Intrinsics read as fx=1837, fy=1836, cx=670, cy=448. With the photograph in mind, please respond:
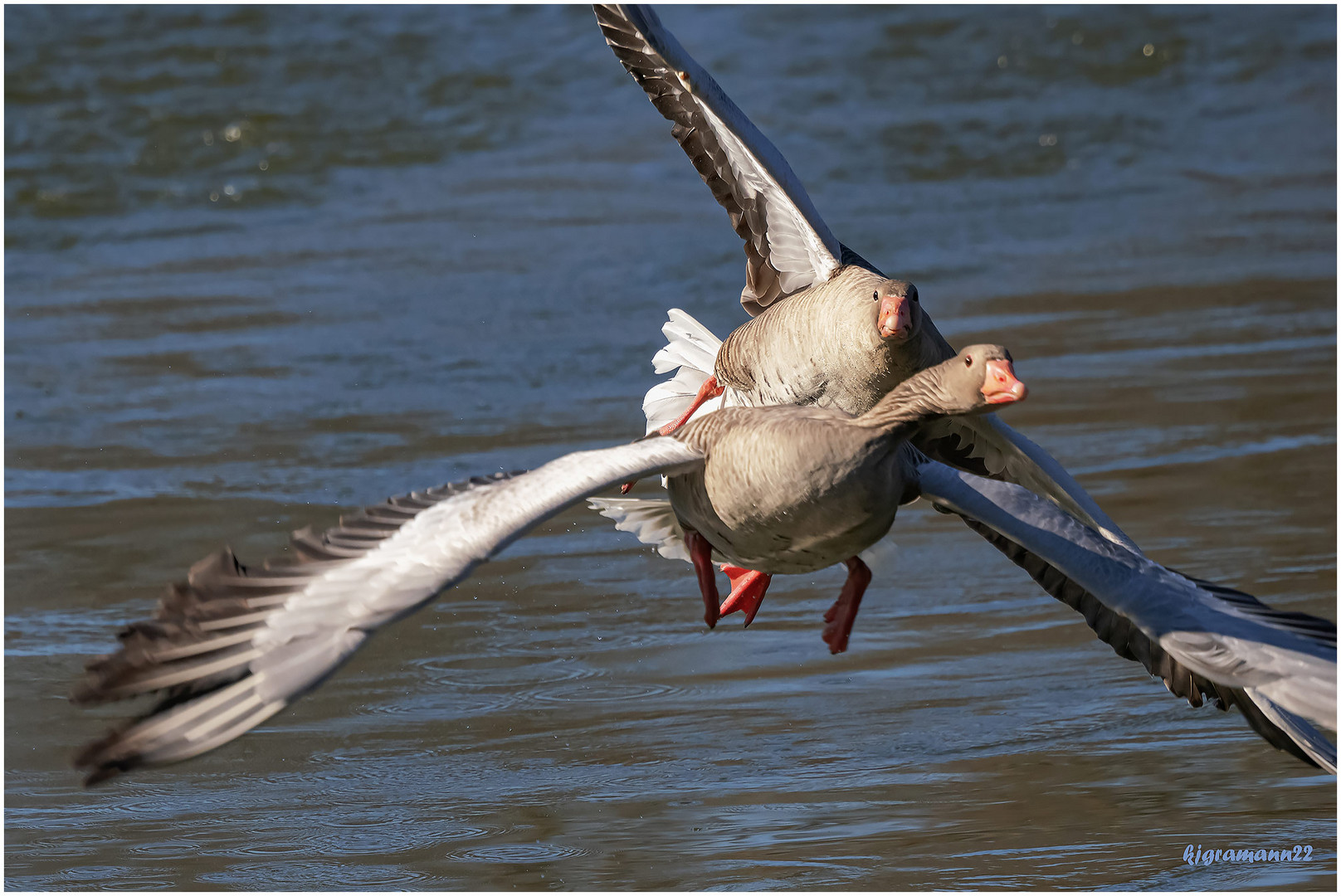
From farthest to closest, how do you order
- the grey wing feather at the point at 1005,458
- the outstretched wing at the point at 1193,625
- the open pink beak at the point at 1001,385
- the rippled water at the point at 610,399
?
the grey wing feather at the point at 1005,458, the rippled water at the point at 610,399, the outstretched wing at the point at 1193,625, the open pink beak at the point at 1001,385

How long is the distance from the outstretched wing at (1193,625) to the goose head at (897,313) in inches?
18.1

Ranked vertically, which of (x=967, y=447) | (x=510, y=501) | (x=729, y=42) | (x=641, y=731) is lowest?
(x=641, y=731)

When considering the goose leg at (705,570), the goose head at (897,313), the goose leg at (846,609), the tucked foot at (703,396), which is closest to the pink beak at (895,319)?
the goose head at (897,313)

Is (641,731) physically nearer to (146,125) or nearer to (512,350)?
(512,350)

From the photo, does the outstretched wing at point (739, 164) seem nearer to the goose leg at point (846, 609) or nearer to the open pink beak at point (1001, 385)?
the goose leg at point (846, 609)

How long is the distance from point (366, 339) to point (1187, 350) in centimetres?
546

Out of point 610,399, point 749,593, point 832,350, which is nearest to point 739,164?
point 832,350

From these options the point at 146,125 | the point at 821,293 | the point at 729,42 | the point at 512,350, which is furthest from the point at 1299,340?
the point at 146,125

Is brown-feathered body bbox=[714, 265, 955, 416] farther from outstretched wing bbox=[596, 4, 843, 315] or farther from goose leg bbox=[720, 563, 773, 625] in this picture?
goose leg bbox=[720, 563, 773, 625]

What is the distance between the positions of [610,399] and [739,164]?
146 inches

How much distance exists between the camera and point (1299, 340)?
11.8 m

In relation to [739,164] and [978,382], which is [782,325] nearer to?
[739,164]
